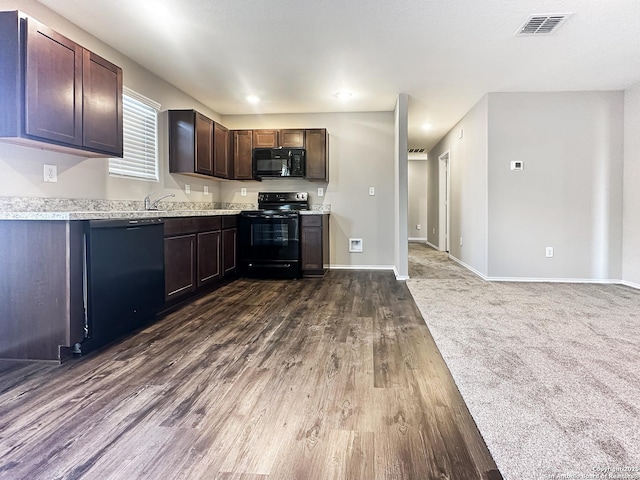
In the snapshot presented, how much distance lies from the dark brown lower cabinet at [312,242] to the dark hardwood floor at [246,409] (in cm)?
215

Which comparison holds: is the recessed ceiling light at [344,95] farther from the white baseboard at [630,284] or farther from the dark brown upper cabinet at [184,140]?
the white baseboard at [630,284]

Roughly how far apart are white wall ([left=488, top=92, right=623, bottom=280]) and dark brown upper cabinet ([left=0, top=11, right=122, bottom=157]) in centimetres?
413

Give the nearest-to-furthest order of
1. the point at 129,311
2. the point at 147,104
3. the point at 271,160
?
the point at 129,311 → the point at 147,104 → the point at 271,160

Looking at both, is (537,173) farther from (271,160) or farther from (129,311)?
(129,311)

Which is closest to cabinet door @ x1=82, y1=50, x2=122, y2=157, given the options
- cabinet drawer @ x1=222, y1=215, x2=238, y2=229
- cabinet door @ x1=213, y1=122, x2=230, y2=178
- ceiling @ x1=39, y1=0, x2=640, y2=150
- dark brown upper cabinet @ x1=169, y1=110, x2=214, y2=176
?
ceiling @ x1=39, y1=0, x2=640, y2=150

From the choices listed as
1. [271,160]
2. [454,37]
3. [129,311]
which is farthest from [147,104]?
[454,37]

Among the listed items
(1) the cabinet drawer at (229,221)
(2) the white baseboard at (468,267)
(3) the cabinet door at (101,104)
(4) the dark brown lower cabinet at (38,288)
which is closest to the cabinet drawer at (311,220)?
(1) the cabinet drawer at (229,221)

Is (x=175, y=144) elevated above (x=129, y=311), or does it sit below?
above

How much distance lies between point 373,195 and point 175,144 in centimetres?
280

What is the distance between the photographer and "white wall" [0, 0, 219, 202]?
2.37 meters

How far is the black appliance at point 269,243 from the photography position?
4.79 metres

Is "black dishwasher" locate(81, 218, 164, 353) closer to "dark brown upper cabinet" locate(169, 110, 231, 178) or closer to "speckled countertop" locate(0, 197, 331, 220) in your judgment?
"speckled countertop" locate(0, 197, 331, 220)

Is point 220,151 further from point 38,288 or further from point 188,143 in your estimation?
point 38,288

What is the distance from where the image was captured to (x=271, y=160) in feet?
16.9
